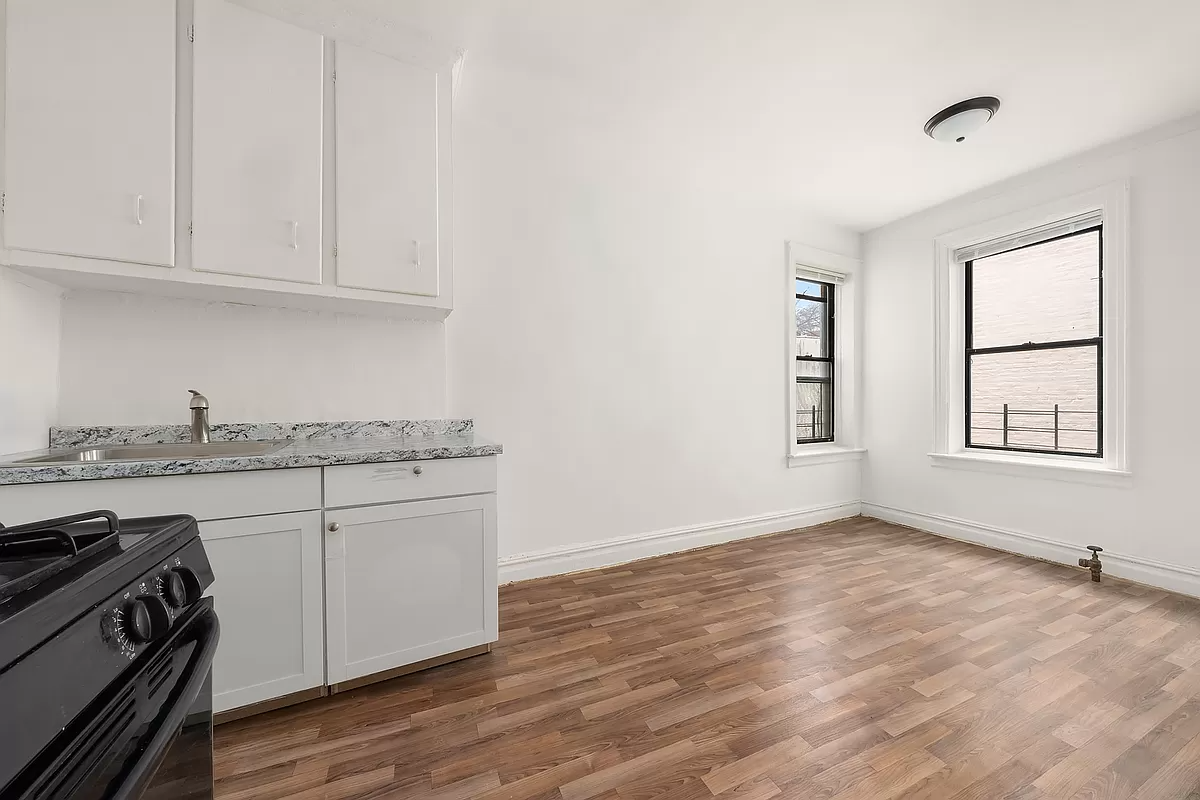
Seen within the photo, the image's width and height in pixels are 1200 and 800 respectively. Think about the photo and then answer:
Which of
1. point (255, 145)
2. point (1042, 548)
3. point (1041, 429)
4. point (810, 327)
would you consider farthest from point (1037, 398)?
point (255, 145)

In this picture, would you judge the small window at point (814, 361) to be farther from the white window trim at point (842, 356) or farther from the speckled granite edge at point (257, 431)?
the speckled granite edge at point (257, 431)

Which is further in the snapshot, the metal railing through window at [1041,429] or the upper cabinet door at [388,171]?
the metal railing through window at [1041,429]

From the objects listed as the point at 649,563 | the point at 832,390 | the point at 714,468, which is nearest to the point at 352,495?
the point at 649,563

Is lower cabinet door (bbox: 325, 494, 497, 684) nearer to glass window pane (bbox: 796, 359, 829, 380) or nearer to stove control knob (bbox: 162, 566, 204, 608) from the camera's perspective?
stove control knob (bbox: 162, 566, 204, 608)

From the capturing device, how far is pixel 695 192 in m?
3.57

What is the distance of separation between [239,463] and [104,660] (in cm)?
122

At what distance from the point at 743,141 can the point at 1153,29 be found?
1737mm

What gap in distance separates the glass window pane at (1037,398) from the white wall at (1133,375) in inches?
11.8

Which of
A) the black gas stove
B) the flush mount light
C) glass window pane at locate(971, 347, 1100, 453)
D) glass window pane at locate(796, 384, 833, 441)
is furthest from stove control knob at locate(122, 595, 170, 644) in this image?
glass window pane at locate(971, 347, 1100, 453)

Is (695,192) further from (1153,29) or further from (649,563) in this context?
(649,563)

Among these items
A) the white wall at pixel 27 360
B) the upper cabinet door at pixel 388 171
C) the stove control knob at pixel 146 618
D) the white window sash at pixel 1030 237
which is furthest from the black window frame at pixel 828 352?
the white wall at pixel 27 360

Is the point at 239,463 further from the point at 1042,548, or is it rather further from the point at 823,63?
the point at 1042,548

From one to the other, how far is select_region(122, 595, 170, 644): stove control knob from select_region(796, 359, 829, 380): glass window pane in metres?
4.35

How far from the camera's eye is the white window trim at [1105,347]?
9.78 feet
